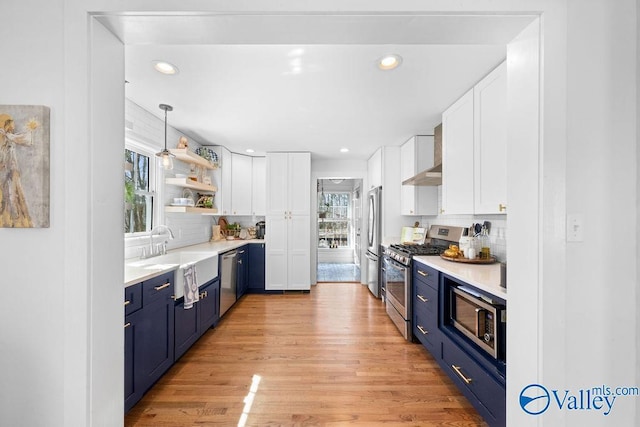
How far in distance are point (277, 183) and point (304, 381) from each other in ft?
10.2

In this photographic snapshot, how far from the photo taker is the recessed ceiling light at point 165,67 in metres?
1.94

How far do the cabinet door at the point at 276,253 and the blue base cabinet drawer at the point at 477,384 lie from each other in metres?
2.93

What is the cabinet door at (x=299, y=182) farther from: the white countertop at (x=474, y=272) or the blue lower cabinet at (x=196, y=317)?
the white countertop at (x=474, y=272)

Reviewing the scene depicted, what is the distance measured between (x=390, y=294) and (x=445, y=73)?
242 cm

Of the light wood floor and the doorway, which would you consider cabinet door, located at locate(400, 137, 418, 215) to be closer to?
the light wood floor

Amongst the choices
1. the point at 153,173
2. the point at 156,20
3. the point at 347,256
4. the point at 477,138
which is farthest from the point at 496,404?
the point at 347,256

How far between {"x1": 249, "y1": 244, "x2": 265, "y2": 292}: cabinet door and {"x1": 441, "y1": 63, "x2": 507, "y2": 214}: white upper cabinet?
301cm

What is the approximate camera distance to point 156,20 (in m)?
1.07

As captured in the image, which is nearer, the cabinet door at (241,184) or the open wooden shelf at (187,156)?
the open wooden shelf at (187,156)

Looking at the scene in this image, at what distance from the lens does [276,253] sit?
179 inches

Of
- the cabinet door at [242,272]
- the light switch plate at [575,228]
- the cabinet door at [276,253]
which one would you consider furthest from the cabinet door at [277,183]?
the light switch plate at [575,228]

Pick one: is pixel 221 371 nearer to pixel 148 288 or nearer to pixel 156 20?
pixel 148 288

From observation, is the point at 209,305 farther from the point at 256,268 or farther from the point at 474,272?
the point at 474,272

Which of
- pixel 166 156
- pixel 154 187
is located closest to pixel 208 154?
pixel 154 187
